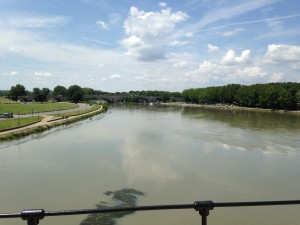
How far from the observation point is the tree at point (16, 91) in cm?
16035

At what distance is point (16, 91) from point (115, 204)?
15852cm

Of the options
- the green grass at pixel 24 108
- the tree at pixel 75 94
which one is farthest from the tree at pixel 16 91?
the green grass at pixel 24 108

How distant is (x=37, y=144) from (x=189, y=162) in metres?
18.3

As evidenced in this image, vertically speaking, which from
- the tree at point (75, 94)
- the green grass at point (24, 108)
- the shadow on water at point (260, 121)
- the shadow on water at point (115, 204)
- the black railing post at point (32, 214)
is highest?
the tree at point (75, 94)

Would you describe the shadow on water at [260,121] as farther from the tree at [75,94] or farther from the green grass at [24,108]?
the tree at [75,94]

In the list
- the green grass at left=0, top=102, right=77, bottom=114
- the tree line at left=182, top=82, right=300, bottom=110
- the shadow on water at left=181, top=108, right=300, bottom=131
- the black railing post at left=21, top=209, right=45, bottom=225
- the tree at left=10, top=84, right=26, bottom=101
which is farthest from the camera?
the tree at left=10, top=84, right=26, bottom=101

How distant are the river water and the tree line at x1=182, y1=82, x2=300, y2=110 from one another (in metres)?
70.8

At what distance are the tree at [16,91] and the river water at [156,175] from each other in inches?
5160

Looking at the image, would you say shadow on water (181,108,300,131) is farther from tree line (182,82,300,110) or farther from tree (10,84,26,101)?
tree (10,84,26,101)

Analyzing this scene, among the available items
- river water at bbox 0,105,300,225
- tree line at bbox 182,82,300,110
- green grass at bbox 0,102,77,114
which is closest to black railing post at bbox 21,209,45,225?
river water at bbox 0,105,300,225

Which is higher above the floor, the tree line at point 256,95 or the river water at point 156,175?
the tree line at point 256,95

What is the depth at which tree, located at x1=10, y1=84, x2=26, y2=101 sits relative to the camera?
160 m

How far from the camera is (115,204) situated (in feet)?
56.0

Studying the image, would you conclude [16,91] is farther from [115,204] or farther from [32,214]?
[32,214]
